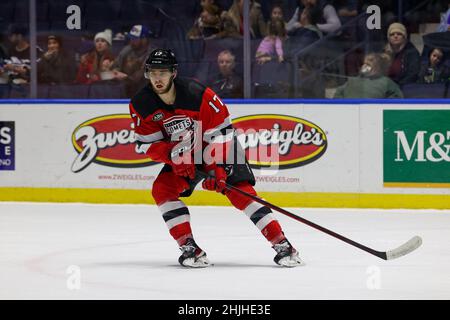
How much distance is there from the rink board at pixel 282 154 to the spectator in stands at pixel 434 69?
0.25 metres

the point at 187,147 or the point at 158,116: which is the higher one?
the point at 158,116

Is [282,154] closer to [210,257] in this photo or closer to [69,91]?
[69,91]

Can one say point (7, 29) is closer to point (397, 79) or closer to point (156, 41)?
point (156, 41)

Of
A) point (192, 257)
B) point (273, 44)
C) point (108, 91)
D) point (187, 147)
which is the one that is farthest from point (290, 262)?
point (108, 91)

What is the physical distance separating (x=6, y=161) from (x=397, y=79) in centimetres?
321

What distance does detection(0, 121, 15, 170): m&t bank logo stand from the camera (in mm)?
9141

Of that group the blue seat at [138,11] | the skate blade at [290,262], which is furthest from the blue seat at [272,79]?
the skate blade at [290,262]

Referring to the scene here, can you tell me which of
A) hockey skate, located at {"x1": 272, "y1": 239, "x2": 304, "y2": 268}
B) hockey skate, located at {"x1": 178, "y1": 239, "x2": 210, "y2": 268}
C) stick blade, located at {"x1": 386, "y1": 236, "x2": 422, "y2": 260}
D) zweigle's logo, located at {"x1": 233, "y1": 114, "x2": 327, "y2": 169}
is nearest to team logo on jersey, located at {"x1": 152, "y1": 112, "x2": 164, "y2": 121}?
hockey skate, located at {"x1": 178, "y1": 239, "x2": 210, "y2": 268}

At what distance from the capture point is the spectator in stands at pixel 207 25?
8977mm

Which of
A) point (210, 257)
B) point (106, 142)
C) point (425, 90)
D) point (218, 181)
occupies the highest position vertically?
point (425, 90)

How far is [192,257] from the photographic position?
19.5 feet

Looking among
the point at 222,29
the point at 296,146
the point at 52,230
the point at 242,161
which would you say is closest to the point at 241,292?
the point at 242,161

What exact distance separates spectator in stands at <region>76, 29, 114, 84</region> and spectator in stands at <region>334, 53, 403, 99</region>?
6.30 feet

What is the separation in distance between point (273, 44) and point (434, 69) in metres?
1.27
